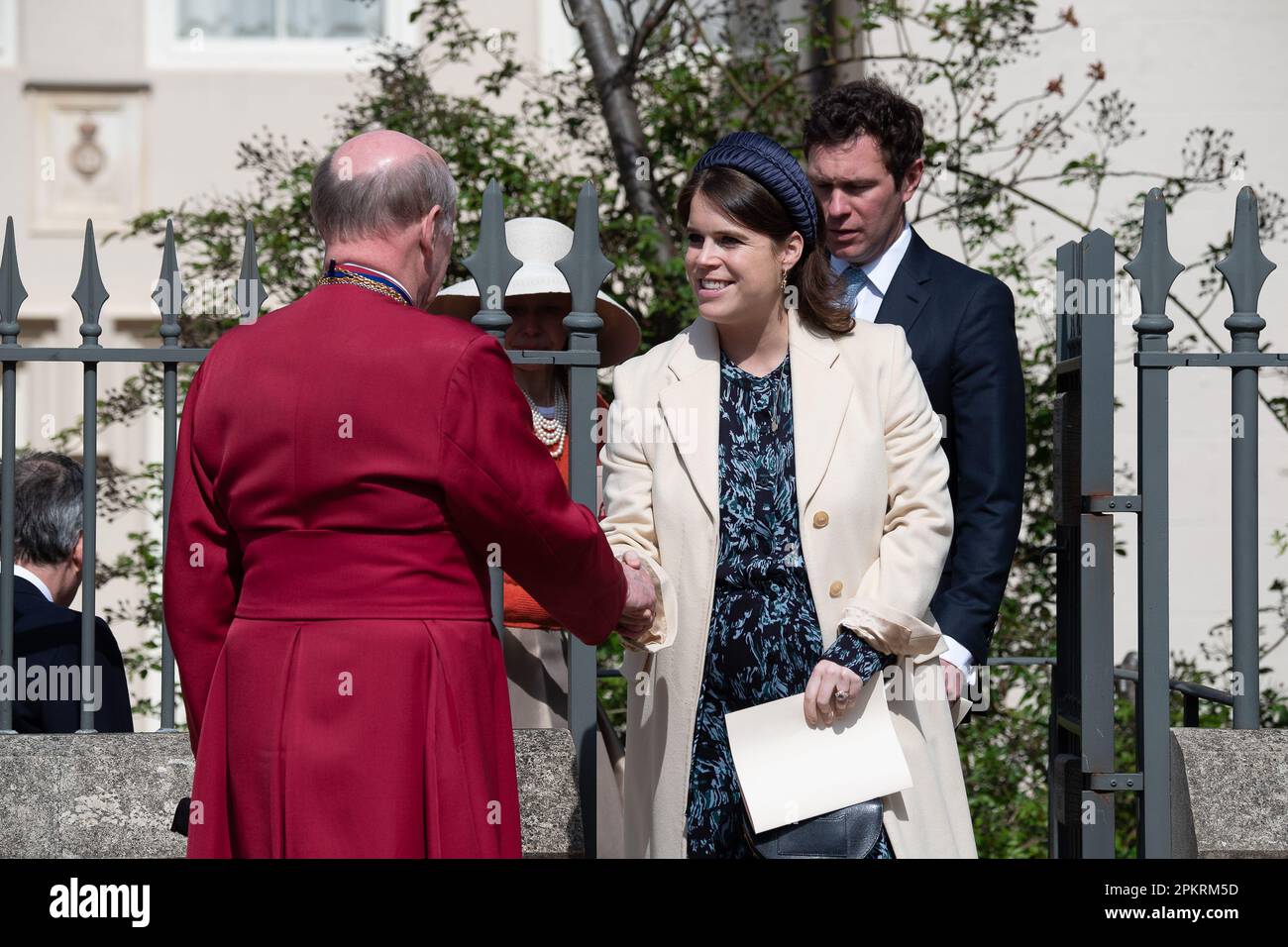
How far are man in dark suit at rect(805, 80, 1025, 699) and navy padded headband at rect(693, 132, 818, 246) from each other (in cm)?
→ 37

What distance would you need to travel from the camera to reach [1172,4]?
7359mm

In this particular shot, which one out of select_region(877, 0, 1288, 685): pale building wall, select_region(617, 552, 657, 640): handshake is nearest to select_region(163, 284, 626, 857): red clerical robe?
select_region(617, 552, 657, 640): handshake

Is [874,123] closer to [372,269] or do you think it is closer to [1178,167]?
[372,269]

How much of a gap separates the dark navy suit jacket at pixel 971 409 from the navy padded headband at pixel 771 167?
0.47 meters

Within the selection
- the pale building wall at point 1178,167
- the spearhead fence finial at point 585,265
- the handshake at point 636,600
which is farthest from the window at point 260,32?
the handshake at point 636,600

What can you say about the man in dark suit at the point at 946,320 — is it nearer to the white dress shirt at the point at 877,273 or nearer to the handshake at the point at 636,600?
the white dress shirt at the point at 877,273

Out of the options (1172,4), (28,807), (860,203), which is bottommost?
(28,807)

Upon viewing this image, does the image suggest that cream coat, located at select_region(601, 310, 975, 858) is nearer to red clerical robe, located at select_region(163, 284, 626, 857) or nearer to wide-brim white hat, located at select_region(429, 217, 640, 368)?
red clerical robe, located at select_region(163, 284, 626, 857)

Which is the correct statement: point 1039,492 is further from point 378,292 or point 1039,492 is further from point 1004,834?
point 378,292

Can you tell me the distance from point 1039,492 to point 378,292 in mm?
3830

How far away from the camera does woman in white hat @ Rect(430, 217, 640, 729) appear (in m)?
3.95
